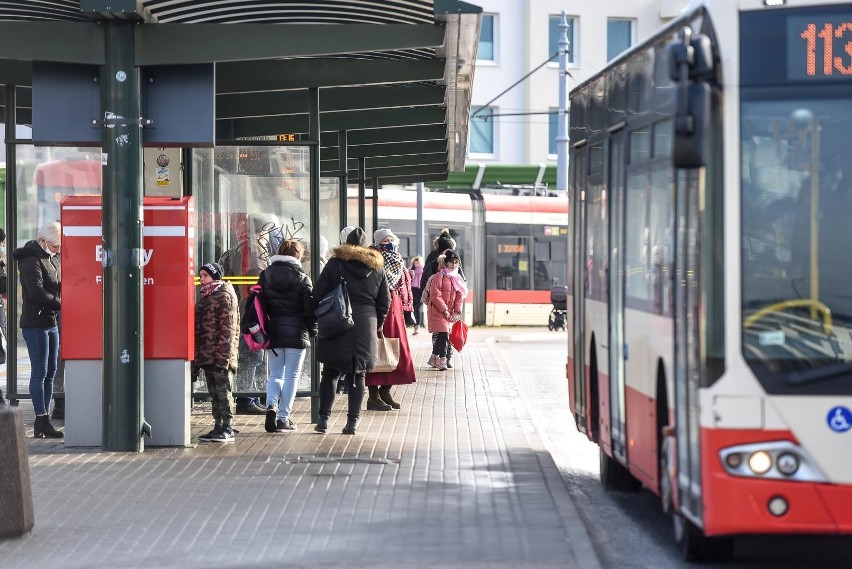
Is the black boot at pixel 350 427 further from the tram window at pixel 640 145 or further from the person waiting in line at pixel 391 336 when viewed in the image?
the tram window at pixel 640 145

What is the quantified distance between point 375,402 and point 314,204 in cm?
278

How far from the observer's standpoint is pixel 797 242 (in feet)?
23.3

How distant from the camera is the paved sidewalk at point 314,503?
782 cm

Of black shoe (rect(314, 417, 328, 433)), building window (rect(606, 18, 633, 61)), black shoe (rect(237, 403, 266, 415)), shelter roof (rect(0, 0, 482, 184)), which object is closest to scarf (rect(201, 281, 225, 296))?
black shoe (rect(314, 417, 328, 433))

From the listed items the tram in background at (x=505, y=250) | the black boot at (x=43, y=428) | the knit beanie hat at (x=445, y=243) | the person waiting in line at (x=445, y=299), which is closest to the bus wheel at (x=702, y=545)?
the black boot at (x=43, y=428)

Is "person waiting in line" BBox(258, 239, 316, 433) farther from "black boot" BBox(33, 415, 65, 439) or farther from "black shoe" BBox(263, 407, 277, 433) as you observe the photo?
"black boot" BBox(33, 415, 65, 439)

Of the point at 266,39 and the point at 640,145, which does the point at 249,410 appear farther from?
the point at 640,145

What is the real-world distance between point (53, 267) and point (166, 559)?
245 inches

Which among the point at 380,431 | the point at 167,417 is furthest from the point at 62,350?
the point at 380,431

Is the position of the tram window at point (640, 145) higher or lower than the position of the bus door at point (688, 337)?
higher

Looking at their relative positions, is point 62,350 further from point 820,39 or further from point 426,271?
point 426,271

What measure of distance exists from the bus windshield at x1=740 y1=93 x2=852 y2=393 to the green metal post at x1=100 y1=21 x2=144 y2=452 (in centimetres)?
576

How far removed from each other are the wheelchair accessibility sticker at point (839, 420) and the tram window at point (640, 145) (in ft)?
6.55

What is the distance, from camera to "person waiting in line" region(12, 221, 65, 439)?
13258 millimetres
